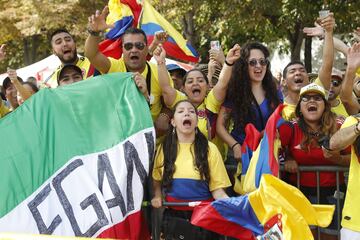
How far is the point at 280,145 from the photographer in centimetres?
566

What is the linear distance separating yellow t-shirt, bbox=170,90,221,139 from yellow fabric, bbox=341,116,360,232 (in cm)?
154

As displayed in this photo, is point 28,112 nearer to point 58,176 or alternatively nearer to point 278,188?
point 58,176

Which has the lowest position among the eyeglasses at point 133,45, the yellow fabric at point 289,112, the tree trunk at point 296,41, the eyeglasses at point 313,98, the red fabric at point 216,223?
the tree trunk at point 296,41

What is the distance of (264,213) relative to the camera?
4.93 meters

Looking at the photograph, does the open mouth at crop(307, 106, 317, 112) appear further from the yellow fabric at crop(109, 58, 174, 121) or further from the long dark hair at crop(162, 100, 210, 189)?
the yellow fabric at crop(109, 58, 174, 121)

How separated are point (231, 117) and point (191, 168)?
92 cm

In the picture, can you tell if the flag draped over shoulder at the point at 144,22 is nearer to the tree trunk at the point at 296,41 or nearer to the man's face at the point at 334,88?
the man's face at the point at 334,88

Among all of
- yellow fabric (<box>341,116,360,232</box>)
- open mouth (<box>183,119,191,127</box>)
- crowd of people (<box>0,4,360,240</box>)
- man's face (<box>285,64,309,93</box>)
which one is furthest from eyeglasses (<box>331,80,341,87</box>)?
open mouth (<box>183,119,191,127</box>)

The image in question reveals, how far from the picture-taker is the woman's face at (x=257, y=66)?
6230mm

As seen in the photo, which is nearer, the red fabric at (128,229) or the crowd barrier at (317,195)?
the red fabric at (128,229)

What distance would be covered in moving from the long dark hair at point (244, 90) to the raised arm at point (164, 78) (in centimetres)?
58

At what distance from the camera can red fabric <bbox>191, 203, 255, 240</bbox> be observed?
5180 mm

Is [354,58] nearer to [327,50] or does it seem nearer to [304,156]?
[327,50]

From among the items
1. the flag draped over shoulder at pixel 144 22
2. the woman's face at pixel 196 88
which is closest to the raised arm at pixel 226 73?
the woman's face at pixel 196 88
